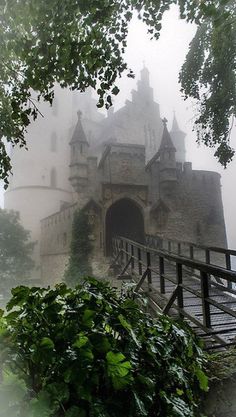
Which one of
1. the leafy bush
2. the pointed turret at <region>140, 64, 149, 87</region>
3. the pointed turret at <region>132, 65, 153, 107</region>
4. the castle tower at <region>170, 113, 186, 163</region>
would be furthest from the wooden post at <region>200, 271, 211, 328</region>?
the pointed turret at <region>140, 64, 149, 87</region>

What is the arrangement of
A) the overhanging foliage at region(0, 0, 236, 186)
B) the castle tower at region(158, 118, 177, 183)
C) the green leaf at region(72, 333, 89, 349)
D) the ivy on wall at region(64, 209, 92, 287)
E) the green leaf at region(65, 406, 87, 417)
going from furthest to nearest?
the castle tower at region(158, 118, 177, 183) → the ivy on wall at region(64, 209, 92, 287) → the overhanging foliage at region(0, 0, 236, 186) → the green leaf at region(72, 333, 89, 349) → the green leaf at region(65, 406, 87, 417)

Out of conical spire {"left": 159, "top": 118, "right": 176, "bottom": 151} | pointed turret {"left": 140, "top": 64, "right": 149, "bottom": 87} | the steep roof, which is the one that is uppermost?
pointed turret {"left": 140, "top": 64, "right": 149, "bottom": 87}

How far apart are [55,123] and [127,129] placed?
22.5 ft

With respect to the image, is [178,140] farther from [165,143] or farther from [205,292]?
[205,292]

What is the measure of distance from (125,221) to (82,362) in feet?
56.0

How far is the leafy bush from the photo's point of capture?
1263 millimetres

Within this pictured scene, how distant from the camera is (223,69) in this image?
9.05 m

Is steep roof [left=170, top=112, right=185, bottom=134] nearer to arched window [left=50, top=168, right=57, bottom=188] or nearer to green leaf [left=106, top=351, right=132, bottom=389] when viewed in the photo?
arched window [left=50, top=168, right=57, bottom=188]

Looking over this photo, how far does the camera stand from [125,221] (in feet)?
60.3

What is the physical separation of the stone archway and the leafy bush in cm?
1566

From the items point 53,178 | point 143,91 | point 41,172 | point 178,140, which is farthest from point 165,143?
point 178,140

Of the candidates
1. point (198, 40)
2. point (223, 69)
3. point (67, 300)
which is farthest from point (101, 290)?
point (198, 40)

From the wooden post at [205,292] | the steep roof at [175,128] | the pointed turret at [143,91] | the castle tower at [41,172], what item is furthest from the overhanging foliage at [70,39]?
the steep roof at [175,128]

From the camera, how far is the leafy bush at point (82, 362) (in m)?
1.26
